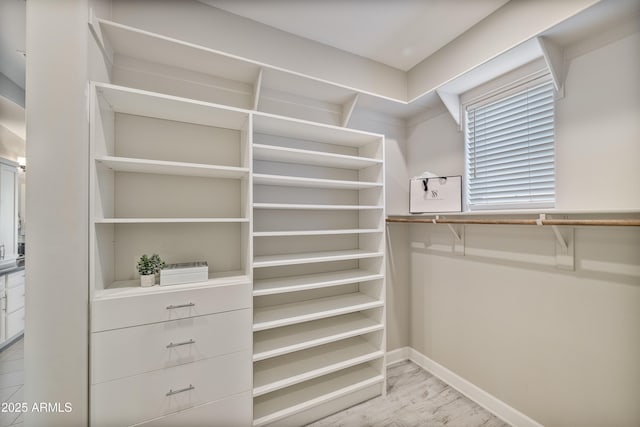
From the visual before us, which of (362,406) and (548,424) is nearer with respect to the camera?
(548,424)

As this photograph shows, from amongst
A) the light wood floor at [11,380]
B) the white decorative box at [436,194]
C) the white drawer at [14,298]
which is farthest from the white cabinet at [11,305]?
the white decorative box at [436,194]

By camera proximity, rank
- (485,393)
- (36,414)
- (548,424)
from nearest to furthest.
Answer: (36,414), (548,424), (485,393)

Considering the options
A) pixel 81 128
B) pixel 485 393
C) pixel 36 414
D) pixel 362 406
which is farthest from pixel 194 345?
pixel 485 393

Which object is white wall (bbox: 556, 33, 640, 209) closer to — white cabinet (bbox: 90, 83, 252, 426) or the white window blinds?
the white window blinds

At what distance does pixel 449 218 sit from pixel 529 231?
53cm

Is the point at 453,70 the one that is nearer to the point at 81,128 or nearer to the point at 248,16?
the point at 248,16

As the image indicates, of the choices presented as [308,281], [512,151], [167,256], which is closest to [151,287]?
[167,256]

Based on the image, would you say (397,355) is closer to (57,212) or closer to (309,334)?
(309,334)

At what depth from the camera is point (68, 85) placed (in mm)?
1115

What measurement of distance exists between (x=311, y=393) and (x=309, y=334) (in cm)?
40

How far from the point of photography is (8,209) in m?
2.40

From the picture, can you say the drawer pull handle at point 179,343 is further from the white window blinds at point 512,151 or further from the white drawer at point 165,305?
the white window blinds at point 512,151

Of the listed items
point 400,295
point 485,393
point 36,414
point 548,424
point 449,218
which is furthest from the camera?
point 400,295

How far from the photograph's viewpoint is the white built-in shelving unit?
1641 millimetres
